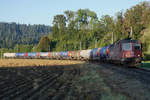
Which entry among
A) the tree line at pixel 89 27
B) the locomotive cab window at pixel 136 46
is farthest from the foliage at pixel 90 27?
the locomotive cab window at pixel 136 46

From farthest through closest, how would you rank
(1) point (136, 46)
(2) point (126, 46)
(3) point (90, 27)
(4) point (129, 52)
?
(3) point (90, 27) → (1) point (136, 46) → (2) point (126, 46) → (4) point (129, 52)

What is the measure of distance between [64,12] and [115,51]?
93.3m

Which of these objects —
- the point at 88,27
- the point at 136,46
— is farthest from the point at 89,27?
the point at 136,46

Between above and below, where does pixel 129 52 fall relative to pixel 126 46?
below

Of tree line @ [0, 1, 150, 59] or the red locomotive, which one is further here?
tree line @ [0, 1, 150, 59]

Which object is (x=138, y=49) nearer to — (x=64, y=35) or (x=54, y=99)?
(x=54, y=99)

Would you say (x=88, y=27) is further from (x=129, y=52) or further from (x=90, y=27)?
(x=129, y=52)

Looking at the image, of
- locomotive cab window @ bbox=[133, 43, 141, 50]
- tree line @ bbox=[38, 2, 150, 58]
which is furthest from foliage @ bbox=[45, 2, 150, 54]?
locomotive cab window @ bbox=[133, 43, 141, 50]

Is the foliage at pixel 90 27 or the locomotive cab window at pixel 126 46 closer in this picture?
the locomotive cab window at pixel 126 46

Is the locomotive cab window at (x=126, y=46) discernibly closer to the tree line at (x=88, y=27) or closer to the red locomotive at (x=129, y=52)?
the red locomotive at (x=129, y=52)

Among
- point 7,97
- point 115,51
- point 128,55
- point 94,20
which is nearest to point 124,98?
point 7,97

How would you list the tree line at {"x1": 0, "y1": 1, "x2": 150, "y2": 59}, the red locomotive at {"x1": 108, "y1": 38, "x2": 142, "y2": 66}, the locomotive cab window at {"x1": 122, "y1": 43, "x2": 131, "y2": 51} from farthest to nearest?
the tree line at {"x1": 0, "y1": 1, "x2": 150, "y2": 59}
the locomotive cab window at {"x1": 122, "y1": 43, "x2": 131, "y2": 51}
the red locomotive at {"x1": 108, "y1": 38, "x2": 142, "y2": 66}

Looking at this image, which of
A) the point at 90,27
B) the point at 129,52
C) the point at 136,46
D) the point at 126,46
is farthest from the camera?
the point at 90,27

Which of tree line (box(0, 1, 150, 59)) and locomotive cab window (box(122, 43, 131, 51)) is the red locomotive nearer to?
locomotive cab window (box(122, 43, 131, 51))
